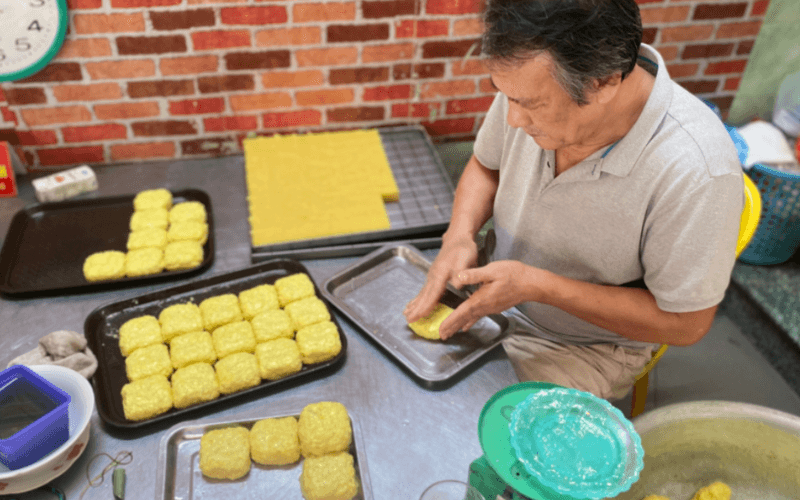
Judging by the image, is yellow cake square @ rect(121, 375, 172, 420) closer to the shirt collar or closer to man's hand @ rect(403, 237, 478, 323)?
man's hand @ rect(403, 237, 478, 323)

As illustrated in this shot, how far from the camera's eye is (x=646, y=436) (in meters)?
1.65

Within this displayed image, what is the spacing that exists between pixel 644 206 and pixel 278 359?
118cm

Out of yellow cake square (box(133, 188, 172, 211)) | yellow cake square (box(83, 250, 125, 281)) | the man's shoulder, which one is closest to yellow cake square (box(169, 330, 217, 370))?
yellow cake square (box(83, 250, 125, 281))

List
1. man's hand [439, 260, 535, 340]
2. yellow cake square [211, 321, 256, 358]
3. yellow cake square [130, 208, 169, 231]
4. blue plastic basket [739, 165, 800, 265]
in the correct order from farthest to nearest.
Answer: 1. blue plastic basket [739, 165, 800, 265]
2. yellow cake square [130, 208, 169, 231]
3. yellow cake square [211, 321, 256, 358]
4. man's hand [439, 260, 535, 340]

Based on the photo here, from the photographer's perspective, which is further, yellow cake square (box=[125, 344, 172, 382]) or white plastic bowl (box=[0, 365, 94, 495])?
yellow cake square (box=[125, 344, 172, 382])

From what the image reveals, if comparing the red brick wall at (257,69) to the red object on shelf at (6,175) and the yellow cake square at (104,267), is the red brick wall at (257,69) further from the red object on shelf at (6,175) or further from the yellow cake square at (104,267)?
the yellow cake square at (104,267)

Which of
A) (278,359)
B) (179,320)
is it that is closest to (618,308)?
(278,359)

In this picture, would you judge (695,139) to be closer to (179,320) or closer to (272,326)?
(272,326)

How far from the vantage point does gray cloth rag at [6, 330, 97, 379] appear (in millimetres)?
1712

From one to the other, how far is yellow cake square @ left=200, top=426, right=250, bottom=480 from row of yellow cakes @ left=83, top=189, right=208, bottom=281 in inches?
30.9

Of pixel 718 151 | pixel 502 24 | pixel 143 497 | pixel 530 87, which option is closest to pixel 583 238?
pixel 718 151

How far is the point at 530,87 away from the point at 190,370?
4.24 ft

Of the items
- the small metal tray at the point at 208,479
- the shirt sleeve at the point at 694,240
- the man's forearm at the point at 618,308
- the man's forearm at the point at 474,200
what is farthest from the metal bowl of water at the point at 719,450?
the man's forearm at the point at 474,200

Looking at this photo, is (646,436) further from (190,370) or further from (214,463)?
(190,370)
